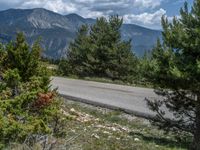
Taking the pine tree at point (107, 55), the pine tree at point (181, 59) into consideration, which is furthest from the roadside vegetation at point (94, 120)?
the pine tree at point (107, 55)

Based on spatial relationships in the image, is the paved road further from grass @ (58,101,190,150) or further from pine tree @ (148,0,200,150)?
pine tree @ (148,0,200,150)

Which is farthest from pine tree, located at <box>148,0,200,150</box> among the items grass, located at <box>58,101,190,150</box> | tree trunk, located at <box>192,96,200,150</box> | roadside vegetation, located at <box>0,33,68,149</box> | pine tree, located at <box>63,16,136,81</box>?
pine tree, located at <box>63,16,136,81</box>

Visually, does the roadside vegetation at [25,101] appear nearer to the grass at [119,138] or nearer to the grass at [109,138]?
the grass at [109,138]

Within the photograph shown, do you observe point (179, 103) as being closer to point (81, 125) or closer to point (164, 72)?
point (164, 72)

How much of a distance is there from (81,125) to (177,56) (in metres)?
3.39

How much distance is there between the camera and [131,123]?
49.0 ft

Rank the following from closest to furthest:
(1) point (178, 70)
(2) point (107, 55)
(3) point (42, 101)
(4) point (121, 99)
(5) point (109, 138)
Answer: (3) point (42, 101)
(1) point (178, 70)
(5) point (109, 138)
(4) point (121, 99)
(2) point (107, 55)

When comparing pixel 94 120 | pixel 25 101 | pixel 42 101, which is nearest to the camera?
pixel 25 101

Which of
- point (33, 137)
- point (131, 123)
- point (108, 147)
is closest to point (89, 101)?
point (131, 123)

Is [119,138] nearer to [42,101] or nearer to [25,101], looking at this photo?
[42,101]

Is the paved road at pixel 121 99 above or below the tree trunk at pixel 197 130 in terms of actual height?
below

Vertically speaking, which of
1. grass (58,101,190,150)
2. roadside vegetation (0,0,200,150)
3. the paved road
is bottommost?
the paved road

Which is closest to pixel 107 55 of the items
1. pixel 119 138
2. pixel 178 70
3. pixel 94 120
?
pixel 94 120

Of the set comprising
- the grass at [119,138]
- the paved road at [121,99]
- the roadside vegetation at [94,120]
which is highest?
the roadside vegetation at [94,120]
